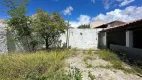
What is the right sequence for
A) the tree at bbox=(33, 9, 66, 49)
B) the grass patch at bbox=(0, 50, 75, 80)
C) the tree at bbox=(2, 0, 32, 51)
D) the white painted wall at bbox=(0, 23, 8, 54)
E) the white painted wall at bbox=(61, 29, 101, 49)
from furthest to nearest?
1. the white painted wall at bbox=(61, 29, 101, 49)
2. the tree at bbox=(33, 9, 66, 49)
3. the tree at bbox=(2, 0, 32, 51)
4. the white painted wall at bbox=(0, 23, 8, 54)
5. the grass patch at bbox=(0, 50, 75, 80)

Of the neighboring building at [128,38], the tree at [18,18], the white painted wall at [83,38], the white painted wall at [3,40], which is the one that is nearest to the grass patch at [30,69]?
the white painted wall at [3,40]

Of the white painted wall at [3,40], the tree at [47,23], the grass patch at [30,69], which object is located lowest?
the grass patch at [30,69]

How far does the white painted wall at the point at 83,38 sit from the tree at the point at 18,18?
218 inches

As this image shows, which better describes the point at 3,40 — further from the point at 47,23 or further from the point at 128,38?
the point at 128,38

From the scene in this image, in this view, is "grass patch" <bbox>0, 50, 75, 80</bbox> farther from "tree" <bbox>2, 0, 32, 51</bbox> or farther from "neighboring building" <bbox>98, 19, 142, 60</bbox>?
"neighboring building" <bbox>98, 19, 142, 60</bbox>

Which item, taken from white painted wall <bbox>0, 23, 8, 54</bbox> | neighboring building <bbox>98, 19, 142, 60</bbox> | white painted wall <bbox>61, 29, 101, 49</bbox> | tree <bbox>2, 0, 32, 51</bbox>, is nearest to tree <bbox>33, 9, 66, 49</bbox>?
tree <bbox>2, 0, 32, 51</bbox>

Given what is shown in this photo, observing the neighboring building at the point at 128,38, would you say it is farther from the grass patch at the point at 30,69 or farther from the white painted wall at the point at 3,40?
the white painted wall at the point at 3,40

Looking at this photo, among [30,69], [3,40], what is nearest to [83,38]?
[3,40]

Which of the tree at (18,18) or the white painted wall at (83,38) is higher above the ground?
the tree at (18,18)

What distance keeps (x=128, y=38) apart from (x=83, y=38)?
6.11 metres

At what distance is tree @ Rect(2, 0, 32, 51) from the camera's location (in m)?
A: 11.0

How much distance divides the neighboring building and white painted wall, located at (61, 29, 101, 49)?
76 cm

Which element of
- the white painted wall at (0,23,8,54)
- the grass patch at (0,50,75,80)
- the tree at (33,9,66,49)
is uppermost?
the tree at (33,9,66,49)

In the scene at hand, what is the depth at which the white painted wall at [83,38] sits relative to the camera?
15992 millimetres
